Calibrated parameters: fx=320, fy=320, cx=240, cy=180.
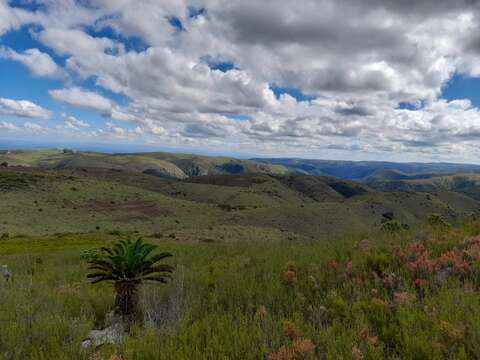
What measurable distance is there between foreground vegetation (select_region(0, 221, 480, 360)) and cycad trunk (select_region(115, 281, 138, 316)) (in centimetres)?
24

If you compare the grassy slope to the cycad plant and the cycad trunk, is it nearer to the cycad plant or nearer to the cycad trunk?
the cycad plant

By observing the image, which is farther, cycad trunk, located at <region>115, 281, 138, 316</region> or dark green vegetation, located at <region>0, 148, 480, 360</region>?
cycad trunk, located at <region>115, 281, 138, 316</region>

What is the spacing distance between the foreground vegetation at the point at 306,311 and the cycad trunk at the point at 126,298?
244 millimetres

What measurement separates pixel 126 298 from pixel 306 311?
12.3 ft

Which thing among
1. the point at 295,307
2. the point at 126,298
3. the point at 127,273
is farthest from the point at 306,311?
the point at 127,273

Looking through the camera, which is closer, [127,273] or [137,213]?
[127,273]

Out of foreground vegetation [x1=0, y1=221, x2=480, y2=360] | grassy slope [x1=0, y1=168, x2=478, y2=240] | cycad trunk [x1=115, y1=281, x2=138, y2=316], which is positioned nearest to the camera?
foreground vegetation [x1=0, y1=221, x2=480, y2=360]

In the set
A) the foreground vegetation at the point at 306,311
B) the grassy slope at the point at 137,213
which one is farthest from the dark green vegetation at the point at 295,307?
the grassy slope at the point at 137,213

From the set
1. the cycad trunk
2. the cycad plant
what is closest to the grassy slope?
the cycad plant

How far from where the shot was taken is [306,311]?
18.2 feet

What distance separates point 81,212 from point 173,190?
60421 mm

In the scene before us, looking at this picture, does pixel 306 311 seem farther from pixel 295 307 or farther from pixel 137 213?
pixel 137 213

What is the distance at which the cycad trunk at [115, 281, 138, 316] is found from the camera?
21.9 feet

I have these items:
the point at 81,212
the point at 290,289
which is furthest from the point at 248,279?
the point at 81,212
